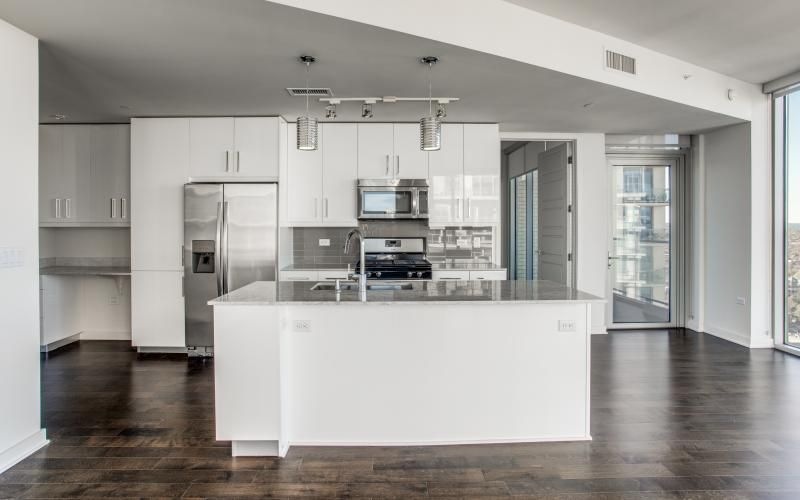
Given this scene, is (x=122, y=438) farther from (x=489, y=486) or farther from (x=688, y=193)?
(x=688, y=193)

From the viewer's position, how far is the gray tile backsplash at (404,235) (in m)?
5.65

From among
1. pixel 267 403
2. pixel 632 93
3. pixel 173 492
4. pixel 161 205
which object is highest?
pixel 632 93

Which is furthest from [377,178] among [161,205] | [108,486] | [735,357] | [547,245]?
[735,357]

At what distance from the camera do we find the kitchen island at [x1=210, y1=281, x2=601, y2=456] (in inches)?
111

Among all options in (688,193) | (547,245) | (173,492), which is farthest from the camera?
(547,245)

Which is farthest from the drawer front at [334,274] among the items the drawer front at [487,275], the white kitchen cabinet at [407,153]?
the drawer front at [487,275]

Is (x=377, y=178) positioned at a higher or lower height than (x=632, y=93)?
lower

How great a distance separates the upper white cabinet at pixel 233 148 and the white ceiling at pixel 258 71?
6.4 inches

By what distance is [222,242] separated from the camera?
15.9 ft

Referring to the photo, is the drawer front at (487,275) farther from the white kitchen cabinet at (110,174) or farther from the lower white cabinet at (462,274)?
the white kitchen cabinet at (110,174)

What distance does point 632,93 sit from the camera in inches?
160

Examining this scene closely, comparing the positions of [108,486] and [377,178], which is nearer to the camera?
[108,486]

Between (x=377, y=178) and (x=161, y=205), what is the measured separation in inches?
87.0

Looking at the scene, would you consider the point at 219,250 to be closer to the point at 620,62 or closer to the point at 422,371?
the point at 422,371
